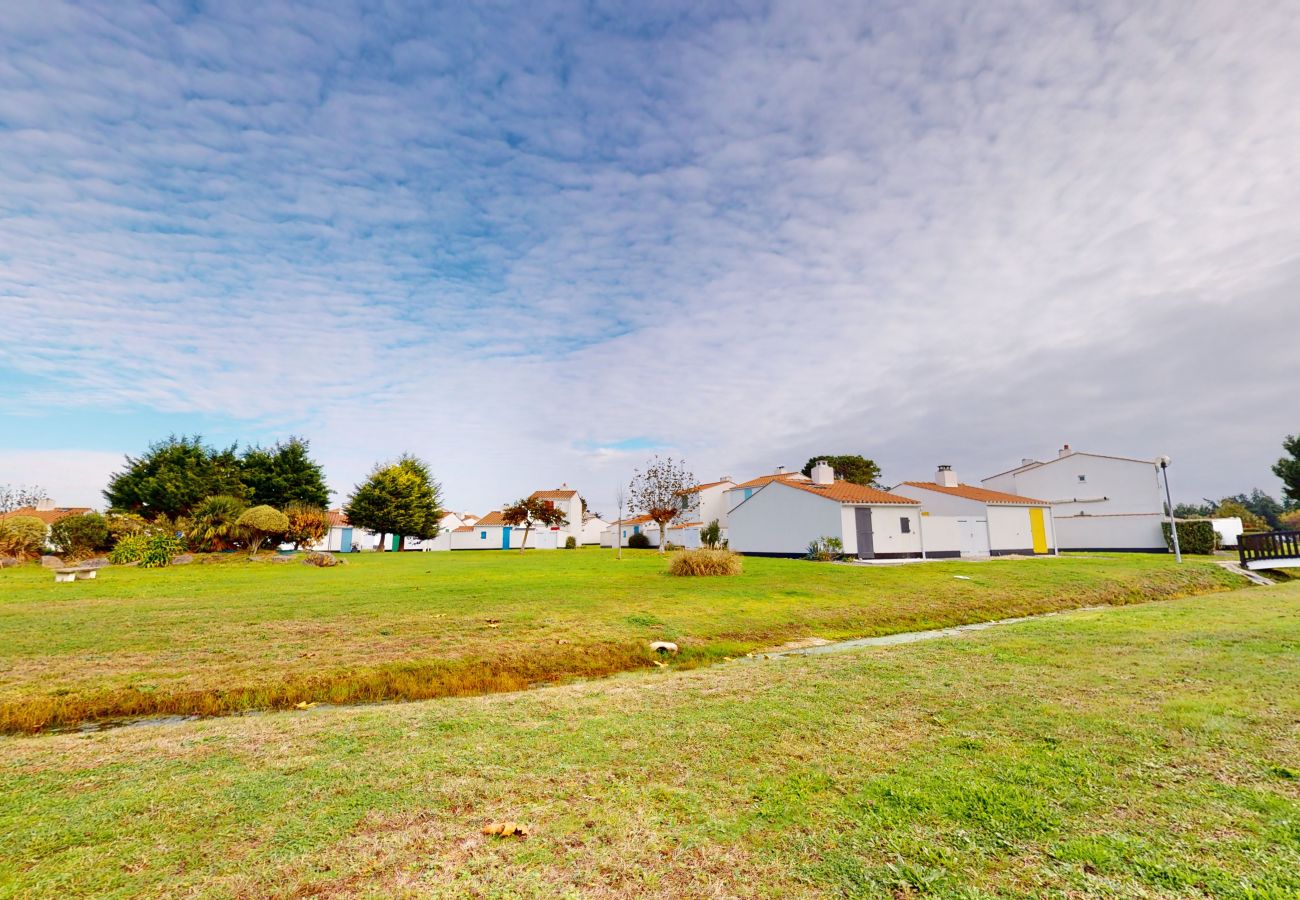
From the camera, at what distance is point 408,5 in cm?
1189

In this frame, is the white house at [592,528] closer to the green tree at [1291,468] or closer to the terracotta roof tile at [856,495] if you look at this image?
the terracotta roof tile at [856,495]

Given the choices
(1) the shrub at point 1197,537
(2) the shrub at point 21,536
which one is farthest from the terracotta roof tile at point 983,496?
(2) the shrub at point 21,536

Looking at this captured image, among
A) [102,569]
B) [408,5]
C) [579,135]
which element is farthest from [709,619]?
[102,569]

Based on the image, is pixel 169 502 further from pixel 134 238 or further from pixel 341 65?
pixel 341 65

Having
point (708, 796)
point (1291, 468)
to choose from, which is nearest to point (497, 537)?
point (708, 796)

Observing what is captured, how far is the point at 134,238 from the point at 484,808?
20315 millimetres

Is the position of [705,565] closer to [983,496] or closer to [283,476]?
[983,496]

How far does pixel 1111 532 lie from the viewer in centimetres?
3953

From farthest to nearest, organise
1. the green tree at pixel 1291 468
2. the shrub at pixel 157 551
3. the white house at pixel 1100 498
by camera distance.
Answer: the green tree at pixel 1291 468, the white house at pixel 1100 498, the shrub at pixel 157 551

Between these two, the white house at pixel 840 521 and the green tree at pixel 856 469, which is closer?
the white house at pixel 840 521

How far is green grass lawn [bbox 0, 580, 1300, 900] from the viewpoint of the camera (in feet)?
8.80

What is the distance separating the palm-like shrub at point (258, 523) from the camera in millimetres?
29603

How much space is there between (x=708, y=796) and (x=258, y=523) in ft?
112

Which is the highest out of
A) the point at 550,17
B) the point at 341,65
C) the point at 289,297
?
the point at 550,17
